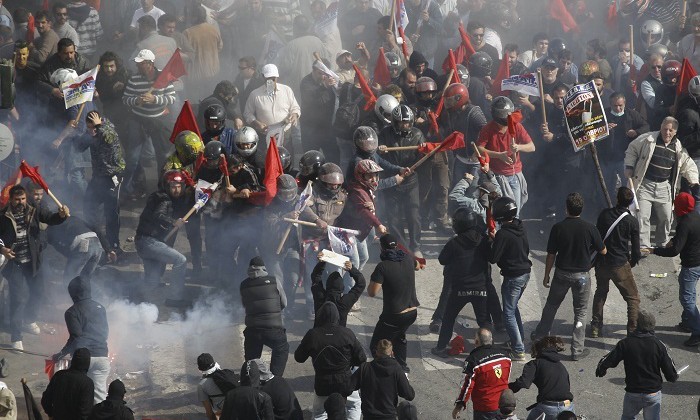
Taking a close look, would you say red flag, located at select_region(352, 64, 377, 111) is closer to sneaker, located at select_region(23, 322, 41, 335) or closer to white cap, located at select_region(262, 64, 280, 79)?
white cap, located at select_region(262, 64, 280, 79)

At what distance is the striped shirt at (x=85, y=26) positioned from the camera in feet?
61.2

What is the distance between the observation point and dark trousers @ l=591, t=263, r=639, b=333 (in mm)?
12820

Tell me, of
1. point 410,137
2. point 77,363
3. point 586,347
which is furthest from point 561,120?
point 77,363

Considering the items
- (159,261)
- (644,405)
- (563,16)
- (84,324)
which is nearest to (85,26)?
(159,261)

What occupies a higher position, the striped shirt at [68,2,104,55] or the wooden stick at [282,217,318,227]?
the striped shirt at [68,2,104,55]

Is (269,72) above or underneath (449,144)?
above

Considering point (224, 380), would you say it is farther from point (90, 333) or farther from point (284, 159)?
point (284, 159)

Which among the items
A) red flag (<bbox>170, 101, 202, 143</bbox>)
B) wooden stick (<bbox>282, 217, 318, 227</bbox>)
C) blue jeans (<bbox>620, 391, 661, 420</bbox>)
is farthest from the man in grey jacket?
red flag (<bbox>170, 101, 202, 143</bbox>)

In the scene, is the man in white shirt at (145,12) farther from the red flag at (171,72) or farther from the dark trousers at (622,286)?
the dark trousers at (622,286)

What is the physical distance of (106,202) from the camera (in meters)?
14.7

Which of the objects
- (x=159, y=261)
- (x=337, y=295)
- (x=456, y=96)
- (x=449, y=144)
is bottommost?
(x=337, y=295)

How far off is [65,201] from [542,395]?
747cm

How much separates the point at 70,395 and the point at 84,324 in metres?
1.16

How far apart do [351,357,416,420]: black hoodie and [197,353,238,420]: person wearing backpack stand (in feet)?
3.82
